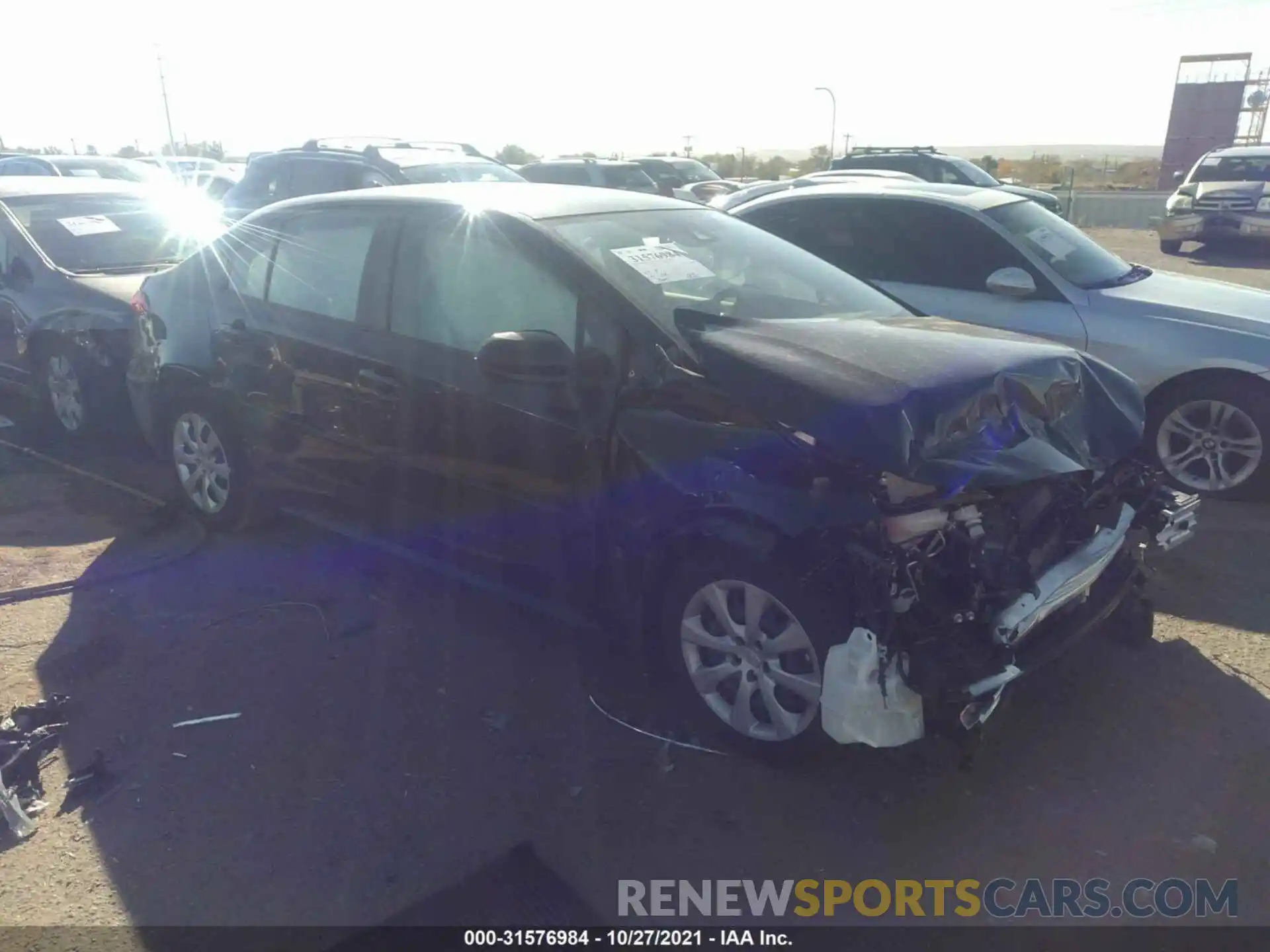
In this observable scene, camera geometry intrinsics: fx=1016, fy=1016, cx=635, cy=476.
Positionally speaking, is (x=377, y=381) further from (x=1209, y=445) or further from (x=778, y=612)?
(x=1209, y=445)

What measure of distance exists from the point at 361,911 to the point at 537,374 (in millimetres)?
1766

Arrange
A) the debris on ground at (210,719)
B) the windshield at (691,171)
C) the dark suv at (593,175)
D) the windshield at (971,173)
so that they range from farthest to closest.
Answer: the windshield at (691,171)
the dark suv at (593,175)
the windshield at (971,173)
the debris on ground at (210,719)

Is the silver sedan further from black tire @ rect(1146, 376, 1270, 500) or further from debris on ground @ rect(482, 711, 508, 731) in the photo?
debris on ground @ rect(482, 711, 508, 731)

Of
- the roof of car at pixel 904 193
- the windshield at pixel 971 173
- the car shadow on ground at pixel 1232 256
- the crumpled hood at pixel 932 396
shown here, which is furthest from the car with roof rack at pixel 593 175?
the crumpled hood at pixel 932 396

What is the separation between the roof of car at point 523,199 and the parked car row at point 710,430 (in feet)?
0.09

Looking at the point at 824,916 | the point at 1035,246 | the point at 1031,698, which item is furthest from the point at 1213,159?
the point at 824,916

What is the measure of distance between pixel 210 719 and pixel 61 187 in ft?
20.2

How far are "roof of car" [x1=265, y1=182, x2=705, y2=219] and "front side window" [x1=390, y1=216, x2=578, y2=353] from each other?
0.45 ft

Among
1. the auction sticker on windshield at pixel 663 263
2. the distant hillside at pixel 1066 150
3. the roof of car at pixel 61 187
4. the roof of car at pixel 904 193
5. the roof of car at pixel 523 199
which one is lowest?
the distant hillside at pixel 1066 150

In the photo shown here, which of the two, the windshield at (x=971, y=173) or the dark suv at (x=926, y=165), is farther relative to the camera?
the windshield at (x=971, y=173)

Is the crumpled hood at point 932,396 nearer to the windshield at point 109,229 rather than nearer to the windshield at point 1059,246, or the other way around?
the windshield at point 1059,246

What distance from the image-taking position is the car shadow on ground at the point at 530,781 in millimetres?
2965

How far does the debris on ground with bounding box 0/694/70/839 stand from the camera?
319cm

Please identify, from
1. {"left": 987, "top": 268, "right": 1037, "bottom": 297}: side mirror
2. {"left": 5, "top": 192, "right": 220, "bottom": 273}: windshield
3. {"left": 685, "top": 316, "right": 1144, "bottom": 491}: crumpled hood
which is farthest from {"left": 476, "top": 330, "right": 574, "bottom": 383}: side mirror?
{"left": 5, "top": 192, "right": 220, "bottom": 273}: windshield
